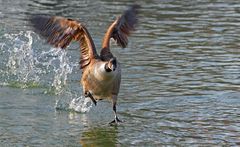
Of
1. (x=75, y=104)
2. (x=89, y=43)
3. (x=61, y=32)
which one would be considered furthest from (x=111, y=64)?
(x=75, y=104)

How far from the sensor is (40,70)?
13.3 m

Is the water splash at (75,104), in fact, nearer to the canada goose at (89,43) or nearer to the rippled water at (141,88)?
the rippled water at (141,88)

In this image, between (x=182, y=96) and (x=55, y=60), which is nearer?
(x=182, y=96)

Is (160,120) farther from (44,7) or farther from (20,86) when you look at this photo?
(44,7)

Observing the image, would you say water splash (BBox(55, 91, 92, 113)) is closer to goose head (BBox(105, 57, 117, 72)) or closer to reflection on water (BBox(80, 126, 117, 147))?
reflection on water (BBox(80, 126, 117, 147))

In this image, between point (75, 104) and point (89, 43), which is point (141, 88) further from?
point (89, 43)

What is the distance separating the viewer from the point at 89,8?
20328 mm

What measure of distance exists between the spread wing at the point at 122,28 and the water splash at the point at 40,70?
44.7 inches

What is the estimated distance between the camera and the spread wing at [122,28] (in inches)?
412

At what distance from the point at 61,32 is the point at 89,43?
1.38 feet

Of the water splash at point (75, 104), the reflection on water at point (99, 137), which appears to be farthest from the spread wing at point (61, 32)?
the reflection on water at point (99, 137)

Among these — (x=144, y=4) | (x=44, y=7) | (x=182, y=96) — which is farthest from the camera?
(x=144, y=4)

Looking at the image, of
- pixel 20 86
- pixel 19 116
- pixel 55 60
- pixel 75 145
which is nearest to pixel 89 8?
pixel 55 60

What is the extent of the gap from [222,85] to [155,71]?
1.49m
